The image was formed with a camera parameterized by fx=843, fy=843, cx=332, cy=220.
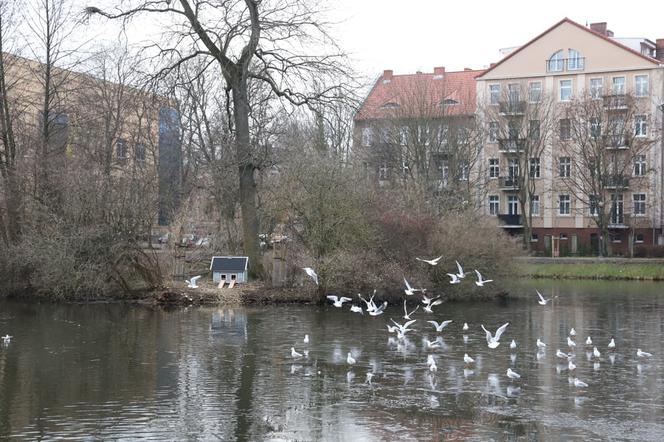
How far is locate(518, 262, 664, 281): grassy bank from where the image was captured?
51312 millimetres

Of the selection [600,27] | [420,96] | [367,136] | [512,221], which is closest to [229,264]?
[420,96]

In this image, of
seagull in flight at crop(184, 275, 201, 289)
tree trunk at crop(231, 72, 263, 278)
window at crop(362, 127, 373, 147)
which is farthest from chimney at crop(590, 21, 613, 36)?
seagull in flight at crop(184, 275, 201, 289)

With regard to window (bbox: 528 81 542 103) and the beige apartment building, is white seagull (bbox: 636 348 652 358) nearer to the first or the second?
the beige apartment building

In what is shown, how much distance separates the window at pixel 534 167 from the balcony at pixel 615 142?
693 cm

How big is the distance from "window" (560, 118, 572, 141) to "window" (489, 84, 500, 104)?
6187 millimetres

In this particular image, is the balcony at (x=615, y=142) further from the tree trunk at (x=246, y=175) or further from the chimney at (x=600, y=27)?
the tree trunk at (x=246, y=175)

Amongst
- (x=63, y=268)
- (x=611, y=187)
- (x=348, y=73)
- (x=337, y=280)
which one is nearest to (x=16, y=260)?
(x=63, y=268)

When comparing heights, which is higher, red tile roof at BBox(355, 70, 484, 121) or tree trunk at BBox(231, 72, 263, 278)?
red tile roof at BBox(355, 70, 484, 121)

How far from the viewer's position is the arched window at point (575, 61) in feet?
220

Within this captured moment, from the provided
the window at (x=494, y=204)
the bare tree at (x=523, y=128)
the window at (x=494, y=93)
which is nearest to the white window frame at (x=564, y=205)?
the bare tree at (x=523, y=128)

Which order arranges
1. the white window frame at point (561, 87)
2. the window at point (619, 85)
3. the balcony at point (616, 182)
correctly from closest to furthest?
the balcony at point (616, 182)
the window at point (619, 85)
the white window frame at point (561, 87)

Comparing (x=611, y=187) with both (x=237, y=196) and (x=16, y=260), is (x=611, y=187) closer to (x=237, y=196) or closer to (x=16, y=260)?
(x=237, y=196)

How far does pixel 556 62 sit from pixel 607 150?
11761 mm

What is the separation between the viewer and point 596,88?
211 feet
